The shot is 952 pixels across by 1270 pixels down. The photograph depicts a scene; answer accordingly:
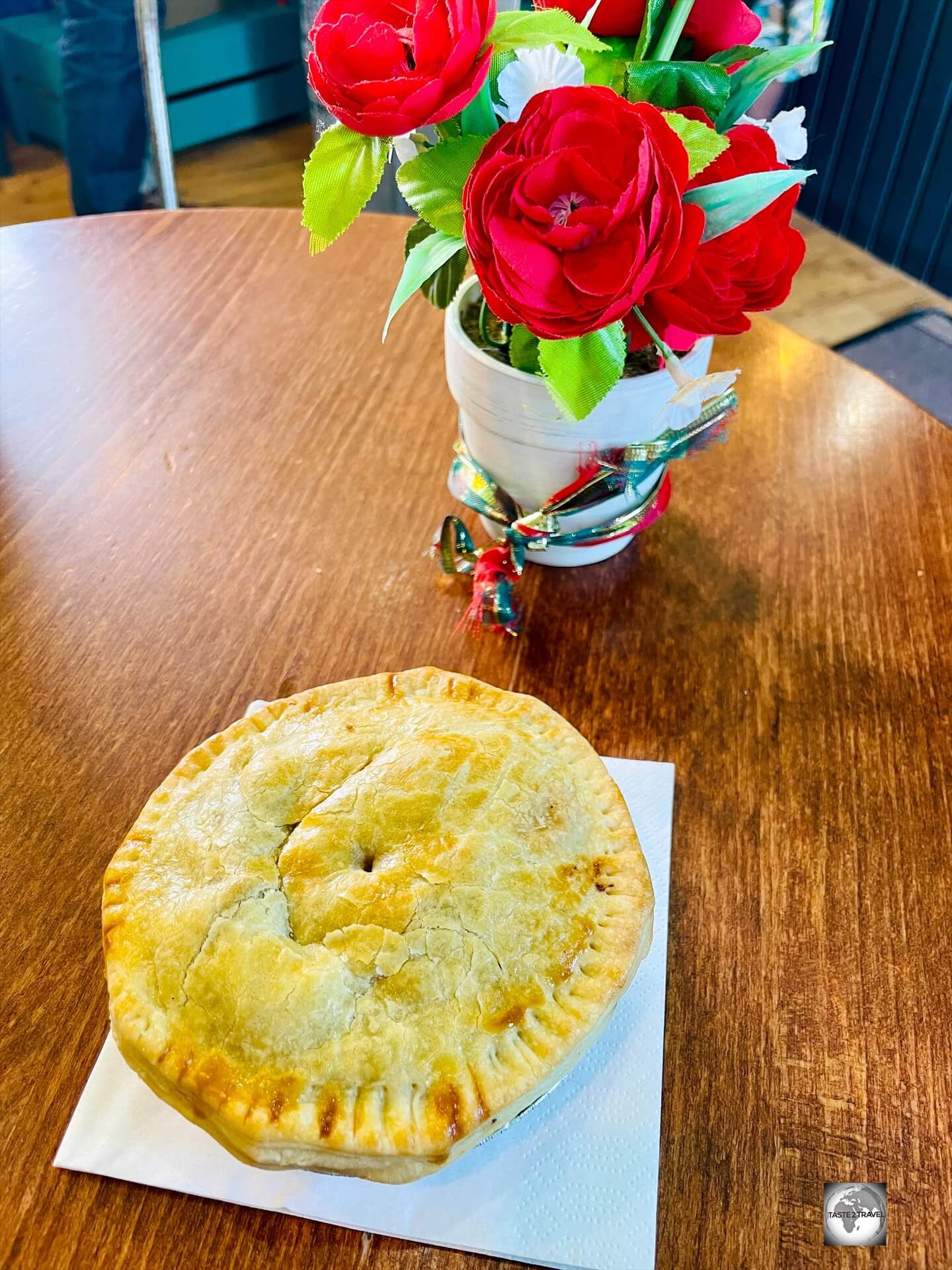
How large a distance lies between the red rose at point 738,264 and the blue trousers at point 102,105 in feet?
7.59

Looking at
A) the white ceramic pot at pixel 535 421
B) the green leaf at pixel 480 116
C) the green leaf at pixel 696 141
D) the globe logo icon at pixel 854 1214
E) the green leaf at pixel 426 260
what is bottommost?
the globe logo icon at pixel 854 1214

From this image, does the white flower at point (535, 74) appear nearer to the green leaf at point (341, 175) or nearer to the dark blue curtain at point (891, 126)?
the green leaf at point (341, 175)

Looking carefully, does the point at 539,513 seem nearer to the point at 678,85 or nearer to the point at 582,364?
the point at 582,364

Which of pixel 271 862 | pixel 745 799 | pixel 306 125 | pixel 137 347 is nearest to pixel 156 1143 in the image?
pixel 271 862

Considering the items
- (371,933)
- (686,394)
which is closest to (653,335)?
(686,394)

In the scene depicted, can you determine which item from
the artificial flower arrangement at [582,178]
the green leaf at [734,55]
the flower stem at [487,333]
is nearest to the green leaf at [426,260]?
the artificial flower arrangement at [582,178]

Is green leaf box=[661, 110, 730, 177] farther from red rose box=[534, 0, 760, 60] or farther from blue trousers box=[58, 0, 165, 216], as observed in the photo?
blue trousers box=[58, 0, 165, 216]

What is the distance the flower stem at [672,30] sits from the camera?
2.12 ft

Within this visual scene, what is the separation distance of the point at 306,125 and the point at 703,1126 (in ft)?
11.6

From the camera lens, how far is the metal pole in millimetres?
1527

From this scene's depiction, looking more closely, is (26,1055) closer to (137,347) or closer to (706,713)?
(706,713)

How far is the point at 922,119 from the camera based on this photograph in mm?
2414

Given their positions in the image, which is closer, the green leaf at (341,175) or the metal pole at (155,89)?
the green leaf at (341,175)

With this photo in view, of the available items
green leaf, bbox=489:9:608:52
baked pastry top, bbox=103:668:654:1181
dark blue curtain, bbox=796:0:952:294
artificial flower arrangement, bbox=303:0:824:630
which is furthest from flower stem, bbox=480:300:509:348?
dark blue curtain, bbox=796:0:952:294
